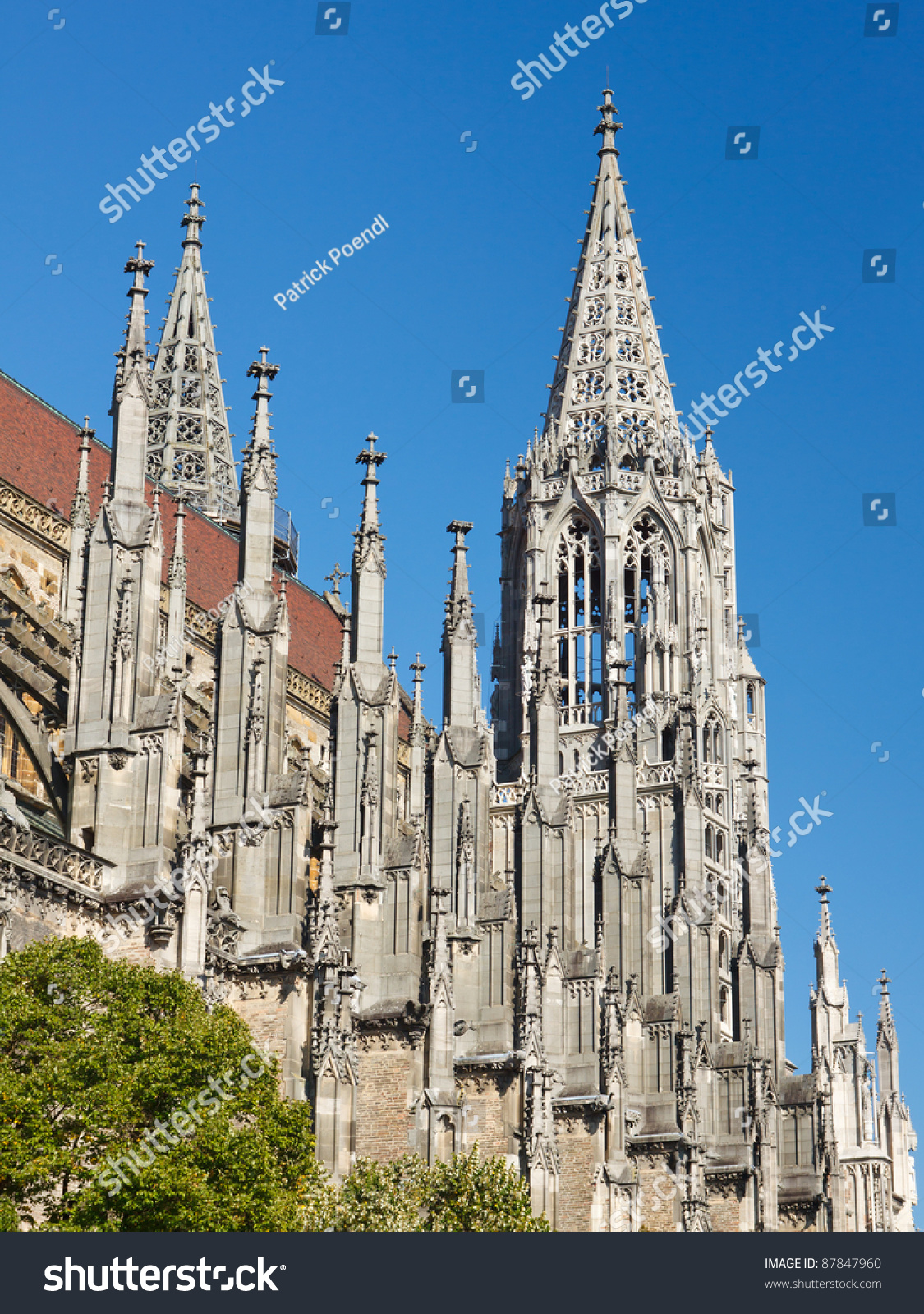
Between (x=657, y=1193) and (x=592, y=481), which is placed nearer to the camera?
(x=657, y=1193)

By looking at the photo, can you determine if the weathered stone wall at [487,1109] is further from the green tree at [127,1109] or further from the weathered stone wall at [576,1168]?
the green tree at [127,1109]

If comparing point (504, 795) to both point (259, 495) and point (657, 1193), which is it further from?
point (259, 495)

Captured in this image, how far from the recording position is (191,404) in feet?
263

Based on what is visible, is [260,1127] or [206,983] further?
[206,983]

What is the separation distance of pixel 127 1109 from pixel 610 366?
46.3 meters

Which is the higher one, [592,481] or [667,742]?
[592,481]

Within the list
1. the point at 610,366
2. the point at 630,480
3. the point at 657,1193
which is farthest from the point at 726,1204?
the point at 610,366

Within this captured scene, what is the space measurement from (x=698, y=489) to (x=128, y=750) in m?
35.7

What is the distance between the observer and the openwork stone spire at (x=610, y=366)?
71.2 meters

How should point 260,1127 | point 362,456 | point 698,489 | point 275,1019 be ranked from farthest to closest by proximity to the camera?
point 698,489 → point 362,456 → point 275,1019 → point 260,1127
